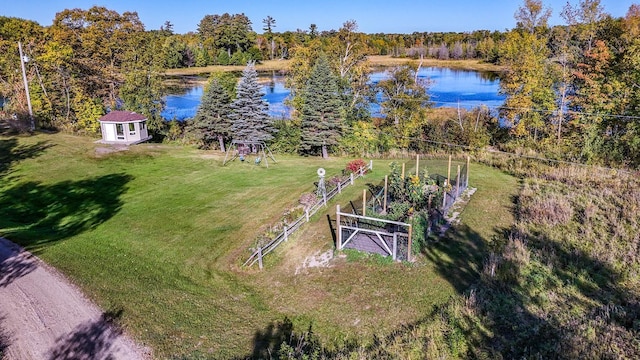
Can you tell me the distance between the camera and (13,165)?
26438 millimetres

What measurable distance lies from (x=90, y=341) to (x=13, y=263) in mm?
6172

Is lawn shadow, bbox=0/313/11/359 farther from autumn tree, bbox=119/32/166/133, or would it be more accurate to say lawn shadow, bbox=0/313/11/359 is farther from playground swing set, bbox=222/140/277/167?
autumn tree, bbox=119/32/166/133

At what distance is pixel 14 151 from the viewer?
2928 centimetres

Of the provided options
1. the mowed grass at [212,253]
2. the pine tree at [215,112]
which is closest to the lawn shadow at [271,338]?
the mowed grass at [212,253]

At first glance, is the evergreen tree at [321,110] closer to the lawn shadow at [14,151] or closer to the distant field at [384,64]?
the lawn shadow at [14,151]

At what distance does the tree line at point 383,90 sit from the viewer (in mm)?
29203

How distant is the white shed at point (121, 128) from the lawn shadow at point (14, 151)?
13.5ft

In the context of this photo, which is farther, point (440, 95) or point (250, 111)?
point (440, 95)

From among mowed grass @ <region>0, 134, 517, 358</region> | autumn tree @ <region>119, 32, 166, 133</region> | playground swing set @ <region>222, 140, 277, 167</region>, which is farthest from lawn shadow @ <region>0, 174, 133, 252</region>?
autumn tree @ <region>119, 32, 166, 133</region>

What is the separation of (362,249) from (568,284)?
6314mm

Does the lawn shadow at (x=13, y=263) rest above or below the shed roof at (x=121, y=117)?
below

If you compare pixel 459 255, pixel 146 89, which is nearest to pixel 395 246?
pixel 459 255

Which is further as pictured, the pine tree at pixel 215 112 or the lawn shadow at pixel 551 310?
the pine tree at pixel 215 112

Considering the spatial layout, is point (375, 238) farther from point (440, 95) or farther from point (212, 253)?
point (440, 95)
